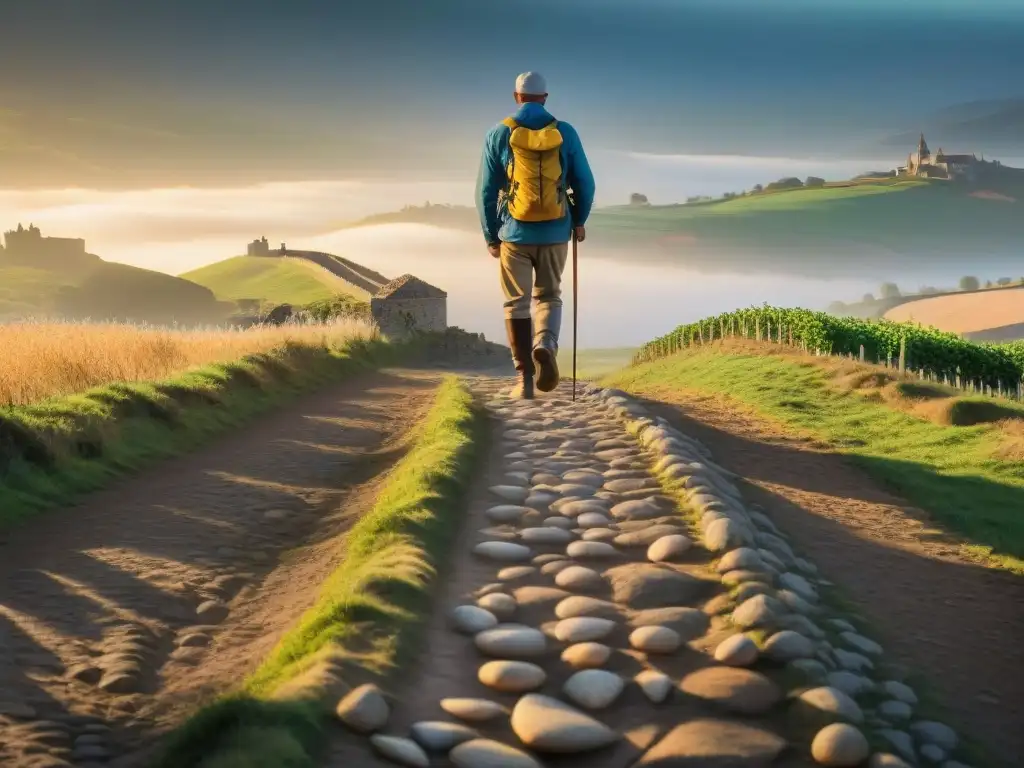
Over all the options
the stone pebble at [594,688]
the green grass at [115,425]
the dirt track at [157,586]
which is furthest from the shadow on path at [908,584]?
the green grass at [115,425]

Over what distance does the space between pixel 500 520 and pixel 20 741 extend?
4.02 metres

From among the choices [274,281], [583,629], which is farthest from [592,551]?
[274,281]

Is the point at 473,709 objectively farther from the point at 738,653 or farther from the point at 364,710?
the point at 738,653

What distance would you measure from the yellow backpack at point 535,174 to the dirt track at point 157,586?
3.19m

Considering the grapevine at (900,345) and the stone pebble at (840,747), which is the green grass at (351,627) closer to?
the stone pebble at (840,747)

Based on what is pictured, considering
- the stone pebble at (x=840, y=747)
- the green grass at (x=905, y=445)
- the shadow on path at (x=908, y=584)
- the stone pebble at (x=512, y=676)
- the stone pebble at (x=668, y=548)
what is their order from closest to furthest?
the stone pebble at (x=840, y=747)
the stone pebble at (x=512, y=676)
the shadow on path at (x=908, y=584)
the stone pebble at (x=668, y=548)
the green grass at (x=905, y=445)

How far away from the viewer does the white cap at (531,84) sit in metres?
10.0

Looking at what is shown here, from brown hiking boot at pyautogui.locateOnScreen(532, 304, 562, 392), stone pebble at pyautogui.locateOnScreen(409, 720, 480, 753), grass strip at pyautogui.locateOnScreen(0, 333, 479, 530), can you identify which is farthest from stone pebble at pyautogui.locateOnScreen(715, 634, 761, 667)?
grass strip at pyautogui.locateOnScreen(0, 333, 479, 530)

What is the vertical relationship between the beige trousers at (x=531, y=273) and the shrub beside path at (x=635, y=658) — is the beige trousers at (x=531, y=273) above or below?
above

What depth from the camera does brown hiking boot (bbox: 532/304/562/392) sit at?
10633 millimetres

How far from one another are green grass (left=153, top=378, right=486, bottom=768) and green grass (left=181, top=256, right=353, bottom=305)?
43.1 m

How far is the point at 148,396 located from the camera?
1235 cm

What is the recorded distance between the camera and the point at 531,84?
10.1 m

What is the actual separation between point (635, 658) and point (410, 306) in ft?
105
